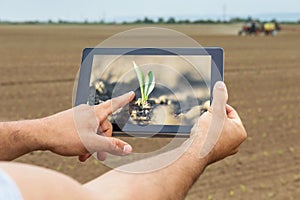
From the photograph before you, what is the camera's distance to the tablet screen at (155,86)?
963 millimetres

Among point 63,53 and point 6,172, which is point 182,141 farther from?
point 63,53

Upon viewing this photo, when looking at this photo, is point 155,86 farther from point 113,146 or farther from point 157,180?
point 157,180

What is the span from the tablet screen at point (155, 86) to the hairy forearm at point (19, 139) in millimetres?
124

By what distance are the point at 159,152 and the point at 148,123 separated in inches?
3.3

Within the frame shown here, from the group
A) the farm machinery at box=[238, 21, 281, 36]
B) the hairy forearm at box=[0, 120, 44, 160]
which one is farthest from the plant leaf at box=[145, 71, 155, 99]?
the farm machinery at box=[238, 21, 281, 36]

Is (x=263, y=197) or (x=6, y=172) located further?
(x=263, y=197)

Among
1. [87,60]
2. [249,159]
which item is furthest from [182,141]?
[249,159]

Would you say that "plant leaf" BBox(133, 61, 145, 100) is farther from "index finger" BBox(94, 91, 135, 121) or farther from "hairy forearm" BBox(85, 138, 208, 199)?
"hairy forearm" BBox(85, 138, 208, 199)

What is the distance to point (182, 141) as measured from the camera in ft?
3.00

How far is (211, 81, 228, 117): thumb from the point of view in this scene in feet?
3.02

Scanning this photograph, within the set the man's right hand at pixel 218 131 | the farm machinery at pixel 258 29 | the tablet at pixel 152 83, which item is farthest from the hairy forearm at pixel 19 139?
the farm machinery at pixel 258 29

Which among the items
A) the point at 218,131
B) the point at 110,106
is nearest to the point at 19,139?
the point at 110,106

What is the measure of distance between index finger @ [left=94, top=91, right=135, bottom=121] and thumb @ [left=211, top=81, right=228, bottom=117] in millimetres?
143

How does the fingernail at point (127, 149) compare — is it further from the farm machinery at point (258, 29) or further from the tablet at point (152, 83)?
the farm machinery at point (258, 29)
